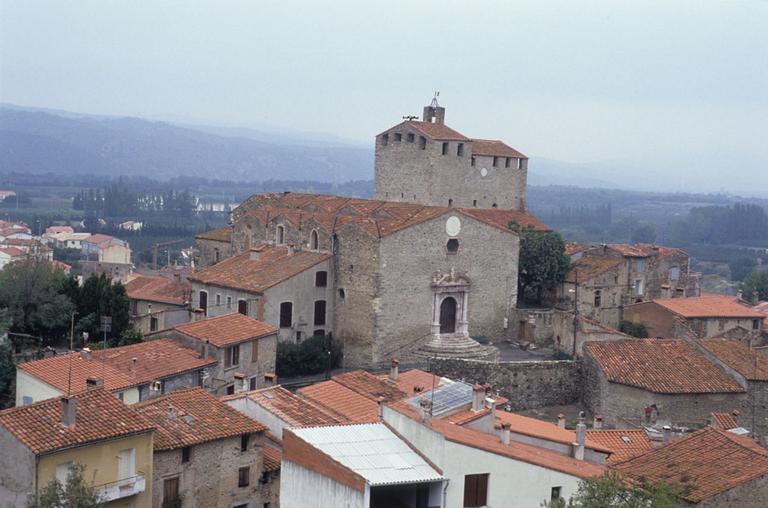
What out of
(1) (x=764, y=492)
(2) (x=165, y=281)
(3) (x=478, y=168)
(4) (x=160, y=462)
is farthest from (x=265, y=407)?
(3) (x=478, y=168)

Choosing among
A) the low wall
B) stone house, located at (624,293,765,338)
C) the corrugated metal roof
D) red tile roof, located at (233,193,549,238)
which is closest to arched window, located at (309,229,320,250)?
red tile roof, located at (233,193,549,238)

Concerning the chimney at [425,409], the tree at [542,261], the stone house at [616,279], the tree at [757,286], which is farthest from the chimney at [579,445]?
the tree at [757,286]

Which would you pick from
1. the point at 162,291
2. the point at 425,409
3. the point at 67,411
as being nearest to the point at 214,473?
the point at 67,411

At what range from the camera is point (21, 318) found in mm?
38812

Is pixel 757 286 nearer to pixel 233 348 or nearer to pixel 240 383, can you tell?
pixel 233 348

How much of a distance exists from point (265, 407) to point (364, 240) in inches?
614

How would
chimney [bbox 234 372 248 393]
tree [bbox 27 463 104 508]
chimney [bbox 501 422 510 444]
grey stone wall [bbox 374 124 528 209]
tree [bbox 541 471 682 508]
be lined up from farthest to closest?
grey stone wall [bbox 374 124 528 209] → chimney [bbox 234 372 248 393] → chimney [bbox 501 422 510 444] → tree [bbox 27 463 104 508] → tree [bbox 541 471 682 508]

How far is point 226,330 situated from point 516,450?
1538 cm

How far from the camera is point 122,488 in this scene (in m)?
23.0

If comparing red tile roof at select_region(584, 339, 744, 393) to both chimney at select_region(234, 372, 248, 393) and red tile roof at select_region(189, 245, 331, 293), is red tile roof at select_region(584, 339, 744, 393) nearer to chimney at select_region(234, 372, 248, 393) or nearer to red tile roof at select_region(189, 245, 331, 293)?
red tile roof at select_region(189, 245, 331, 293)

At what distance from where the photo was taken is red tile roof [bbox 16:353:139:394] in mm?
29484

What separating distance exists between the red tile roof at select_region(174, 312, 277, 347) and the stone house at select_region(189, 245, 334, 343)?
13.2 feet

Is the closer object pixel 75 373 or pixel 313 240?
pixel 75 373

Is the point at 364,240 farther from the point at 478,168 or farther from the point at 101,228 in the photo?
the point at 101,228
